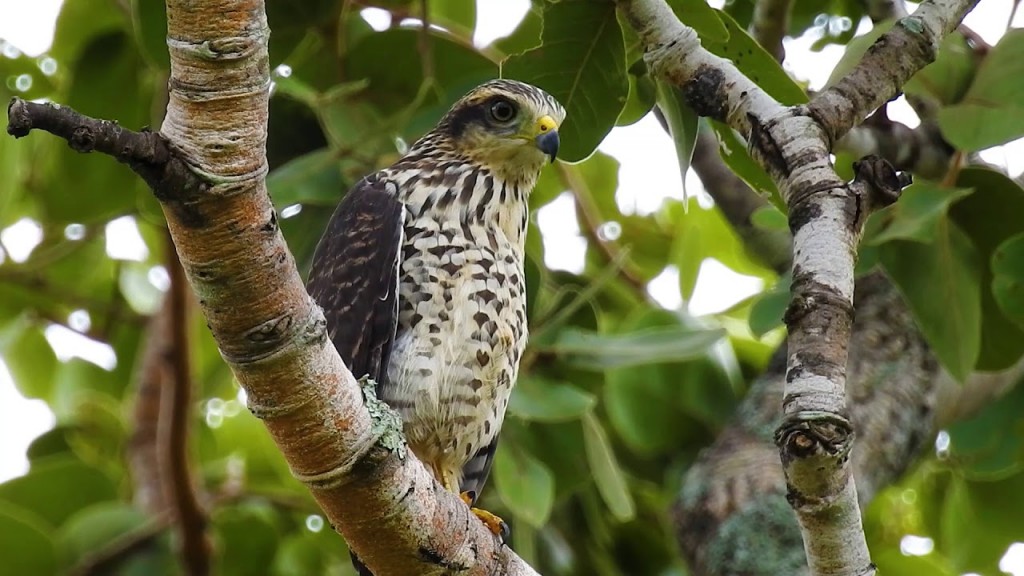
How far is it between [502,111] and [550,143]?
0.49 metres

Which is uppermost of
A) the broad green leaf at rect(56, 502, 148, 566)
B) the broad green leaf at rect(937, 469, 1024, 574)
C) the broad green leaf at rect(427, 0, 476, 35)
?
the broad green leaf at rect(427, 0, 476, 35)

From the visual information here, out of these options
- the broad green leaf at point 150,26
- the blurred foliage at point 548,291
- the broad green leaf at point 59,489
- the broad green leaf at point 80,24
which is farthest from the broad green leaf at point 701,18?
the broad green leaf at point 59,489

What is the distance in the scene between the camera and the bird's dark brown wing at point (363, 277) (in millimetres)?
3455

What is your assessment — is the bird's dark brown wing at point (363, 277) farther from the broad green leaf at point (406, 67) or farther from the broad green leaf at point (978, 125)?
the broad green leaf at point (978, 125)

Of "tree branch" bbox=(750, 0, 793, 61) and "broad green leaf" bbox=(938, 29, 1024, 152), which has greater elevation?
"tree branch" bbox=(750, 0, 793, 61)

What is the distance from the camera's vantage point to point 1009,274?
334 centimetres

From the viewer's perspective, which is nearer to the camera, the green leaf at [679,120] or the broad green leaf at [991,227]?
the green leaf at [679,120]

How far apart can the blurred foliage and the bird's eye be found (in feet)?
0.46

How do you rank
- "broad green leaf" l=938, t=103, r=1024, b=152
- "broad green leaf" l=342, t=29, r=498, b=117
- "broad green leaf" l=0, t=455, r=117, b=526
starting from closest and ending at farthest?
"broad green leaf" l=938, t=103, r=1024, b=152 → "broad green leaf" l=342, t=29, r=498, b=117 → "broad green leaf" l=0, t=455, r=117, b=526

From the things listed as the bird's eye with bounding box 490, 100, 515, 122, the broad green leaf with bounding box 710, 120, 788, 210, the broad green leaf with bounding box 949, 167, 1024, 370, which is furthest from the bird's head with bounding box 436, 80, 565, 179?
the broad green leaf with bounding box 949, 167, 1024, 370

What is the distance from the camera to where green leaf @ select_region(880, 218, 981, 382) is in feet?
11.4

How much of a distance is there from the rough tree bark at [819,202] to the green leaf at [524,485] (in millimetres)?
1588

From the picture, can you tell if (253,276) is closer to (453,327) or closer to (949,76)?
(453,327)

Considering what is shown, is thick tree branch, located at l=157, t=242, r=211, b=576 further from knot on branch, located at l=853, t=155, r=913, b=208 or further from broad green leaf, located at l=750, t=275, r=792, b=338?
knot on branch, located at l=853, t=155, r=913, b=208
